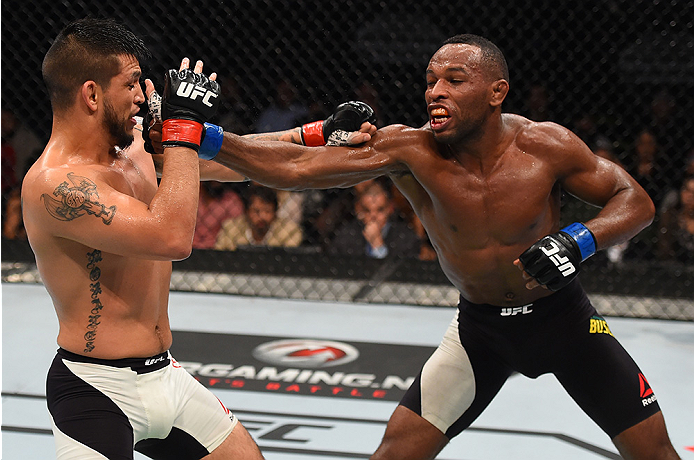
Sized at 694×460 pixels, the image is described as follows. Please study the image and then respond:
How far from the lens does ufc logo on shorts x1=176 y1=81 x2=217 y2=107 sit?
1.60m

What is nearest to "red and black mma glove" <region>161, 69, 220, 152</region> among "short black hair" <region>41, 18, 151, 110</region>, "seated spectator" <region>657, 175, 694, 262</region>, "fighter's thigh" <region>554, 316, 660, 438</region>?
"short black hair" <region>41, 18, 151, 110</region>

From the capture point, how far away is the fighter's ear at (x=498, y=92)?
197 centimetres

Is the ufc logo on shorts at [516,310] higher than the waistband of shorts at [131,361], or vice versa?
the waistband of shorts at [131,361]

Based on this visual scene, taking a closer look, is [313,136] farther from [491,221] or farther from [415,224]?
[415,224]

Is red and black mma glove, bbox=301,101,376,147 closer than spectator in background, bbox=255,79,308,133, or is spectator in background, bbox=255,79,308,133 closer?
red and black mma glove, bbox=301,101,376,147

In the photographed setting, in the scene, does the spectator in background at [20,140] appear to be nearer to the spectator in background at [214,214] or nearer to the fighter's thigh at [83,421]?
the spectator in background at [214,214]

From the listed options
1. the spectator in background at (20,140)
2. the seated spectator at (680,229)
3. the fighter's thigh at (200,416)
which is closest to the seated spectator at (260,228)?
the spectator in background at (20,140)

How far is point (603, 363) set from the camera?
1939 millimetres

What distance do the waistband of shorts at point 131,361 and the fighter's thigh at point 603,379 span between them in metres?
1.04

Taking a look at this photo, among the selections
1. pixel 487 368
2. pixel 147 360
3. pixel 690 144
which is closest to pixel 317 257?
pixel 690 144

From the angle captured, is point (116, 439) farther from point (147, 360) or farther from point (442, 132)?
point (442, 132)

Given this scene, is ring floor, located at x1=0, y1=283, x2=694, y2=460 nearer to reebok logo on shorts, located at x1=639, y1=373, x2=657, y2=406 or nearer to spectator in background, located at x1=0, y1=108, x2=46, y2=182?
reebok logo on shorts, located at x1=639, y1=373, x2=657, y2=406

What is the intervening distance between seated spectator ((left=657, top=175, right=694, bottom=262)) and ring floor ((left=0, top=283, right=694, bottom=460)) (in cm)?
57

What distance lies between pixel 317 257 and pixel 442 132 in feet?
9.90
